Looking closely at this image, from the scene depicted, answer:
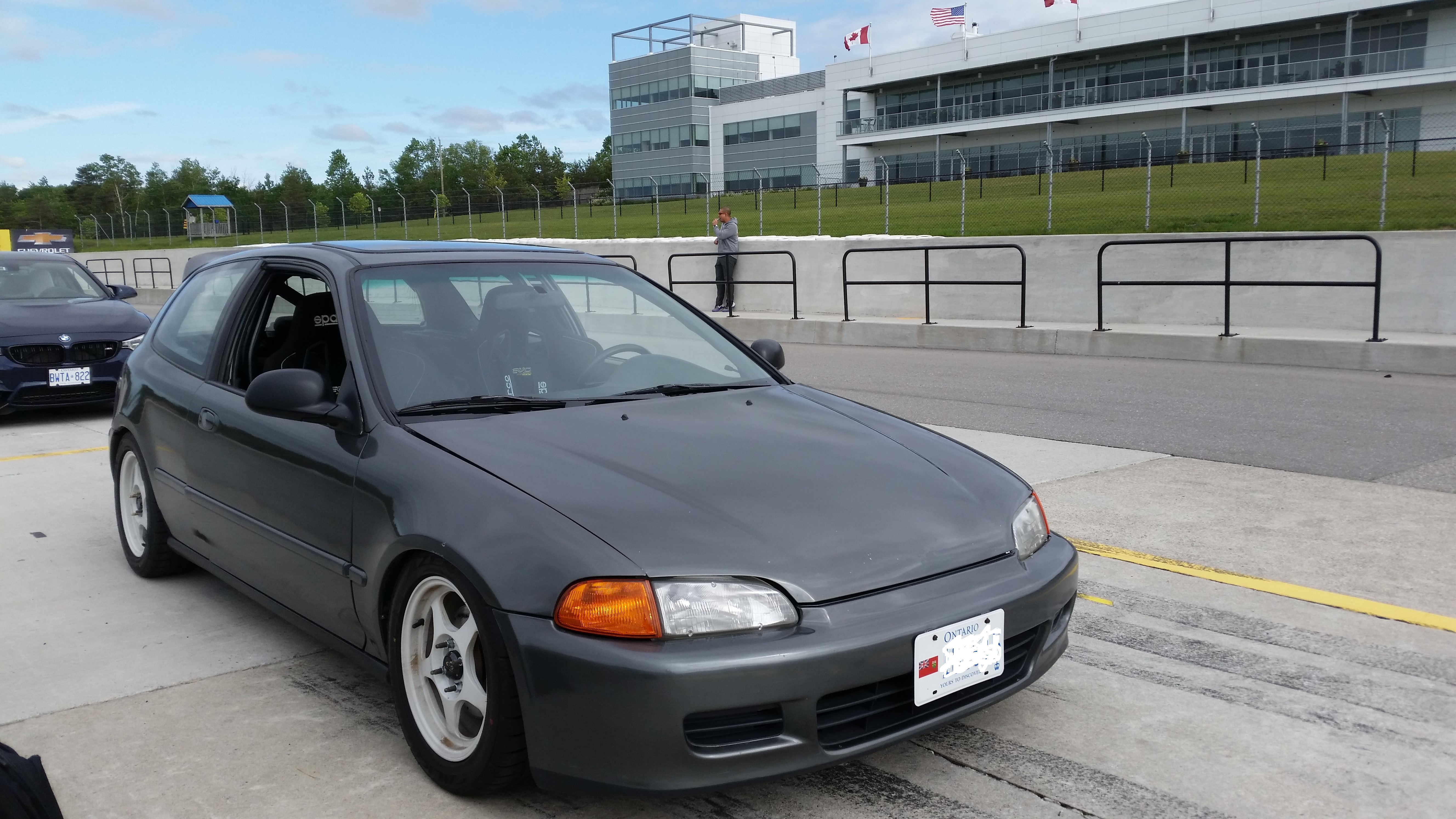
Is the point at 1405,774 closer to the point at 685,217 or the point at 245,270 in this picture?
the point at 245,270

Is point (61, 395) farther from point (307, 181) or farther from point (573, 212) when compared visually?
point (307, 181)

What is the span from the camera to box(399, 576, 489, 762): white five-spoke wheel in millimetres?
2918

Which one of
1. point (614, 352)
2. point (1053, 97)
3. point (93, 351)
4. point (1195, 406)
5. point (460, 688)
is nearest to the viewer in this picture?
point (460, 688)

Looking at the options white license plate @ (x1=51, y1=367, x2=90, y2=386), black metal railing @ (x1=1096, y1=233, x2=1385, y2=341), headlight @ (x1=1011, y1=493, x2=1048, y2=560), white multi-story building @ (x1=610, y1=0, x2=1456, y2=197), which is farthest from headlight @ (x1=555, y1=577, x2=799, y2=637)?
white multi-story building @ (x1=610, y1=0, x2=1456, y2=197)

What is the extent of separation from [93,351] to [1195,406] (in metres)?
9.10

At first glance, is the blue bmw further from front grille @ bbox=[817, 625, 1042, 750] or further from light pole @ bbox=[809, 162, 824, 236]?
light pole @ bbox=[809, 162, 824, 236]

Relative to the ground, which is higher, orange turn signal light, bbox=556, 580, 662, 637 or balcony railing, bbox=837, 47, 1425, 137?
balcony railing, bbox=837, 47, 1425, 137

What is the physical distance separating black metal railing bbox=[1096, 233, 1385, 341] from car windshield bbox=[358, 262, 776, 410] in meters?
9.58

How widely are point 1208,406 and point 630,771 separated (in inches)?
310

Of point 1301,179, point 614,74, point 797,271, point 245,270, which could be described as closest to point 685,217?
point 1301,179

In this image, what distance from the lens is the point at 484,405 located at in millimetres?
3486

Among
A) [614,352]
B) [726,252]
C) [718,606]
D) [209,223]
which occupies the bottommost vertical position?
[718,606]

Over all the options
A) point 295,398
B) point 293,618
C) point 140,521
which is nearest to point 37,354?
point 140,521

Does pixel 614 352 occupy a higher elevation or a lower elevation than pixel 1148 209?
lower
